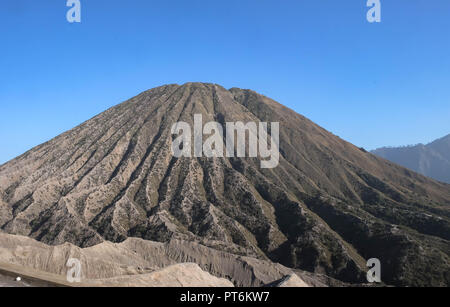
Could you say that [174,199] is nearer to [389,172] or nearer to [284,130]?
[284,130]

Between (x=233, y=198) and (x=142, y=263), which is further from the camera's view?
(x=233, y=198)

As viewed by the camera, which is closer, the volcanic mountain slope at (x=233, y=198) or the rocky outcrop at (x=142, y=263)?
the rocky outcrop at (x=142, y=263)

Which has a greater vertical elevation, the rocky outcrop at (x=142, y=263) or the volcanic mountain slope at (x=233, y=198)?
the volcanic mountain slope at (x=233, y=198)

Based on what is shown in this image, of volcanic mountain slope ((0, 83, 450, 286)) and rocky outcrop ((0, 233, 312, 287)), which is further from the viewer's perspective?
volcanic mountain slope ((0, 83, 450, 286))

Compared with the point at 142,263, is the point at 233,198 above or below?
above

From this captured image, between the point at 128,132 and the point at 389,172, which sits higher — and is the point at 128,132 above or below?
above
